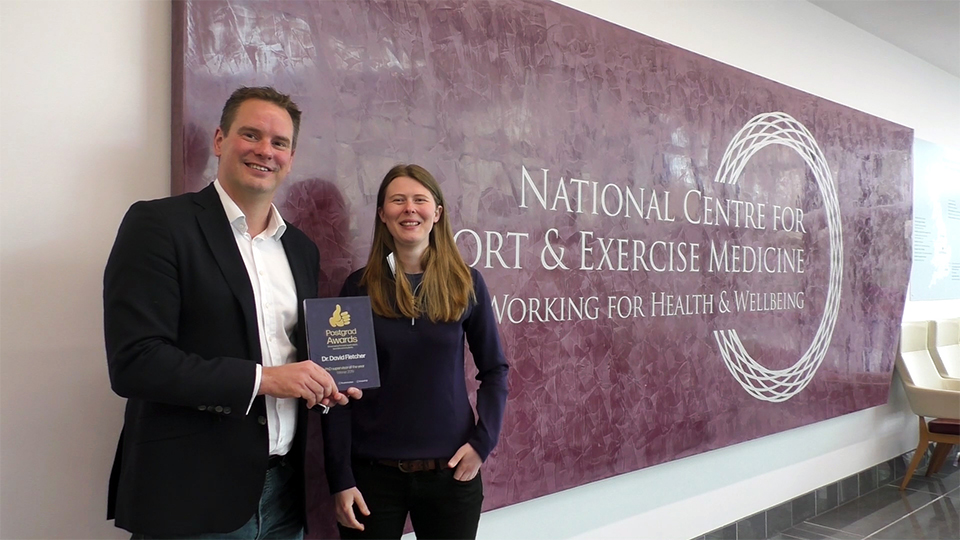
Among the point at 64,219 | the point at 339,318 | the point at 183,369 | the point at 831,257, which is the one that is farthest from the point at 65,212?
the point at 831,257

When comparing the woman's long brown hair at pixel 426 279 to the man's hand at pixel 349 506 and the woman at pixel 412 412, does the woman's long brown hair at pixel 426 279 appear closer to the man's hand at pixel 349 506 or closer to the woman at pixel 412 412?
the woman at pixel 412 412

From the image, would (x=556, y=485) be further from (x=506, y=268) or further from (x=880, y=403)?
(x=880, y=403)

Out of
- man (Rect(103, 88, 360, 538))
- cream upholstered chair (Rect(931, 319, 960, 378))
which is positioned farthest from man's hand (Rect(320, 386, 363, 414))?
cream upholstered chair (Rect(931, 319, 960, 378))

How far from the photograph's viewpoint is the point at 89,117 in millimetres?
1858

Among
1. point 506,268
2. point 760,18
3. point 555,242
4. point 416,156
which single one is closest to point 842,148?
point 760,18

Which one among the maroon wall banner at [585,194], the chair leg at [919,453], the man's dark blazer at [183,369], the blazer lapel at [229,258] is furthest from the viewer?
the chair leg at [919,453]

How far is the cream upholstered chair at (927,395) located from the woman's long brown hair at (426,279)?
4.13 metres

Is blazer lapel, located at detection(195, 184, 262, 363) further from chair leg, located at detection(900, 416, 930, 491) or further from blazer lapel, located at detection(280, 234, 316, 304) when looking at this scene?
chair leg, located at detection(900, 416, 930, 491)

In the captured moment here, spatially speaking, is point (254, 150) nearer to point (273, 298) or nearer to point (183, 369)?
point (273, 298)

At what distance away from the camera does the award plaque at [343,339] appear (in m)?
1.67

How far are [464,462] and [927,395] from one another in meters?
4.18

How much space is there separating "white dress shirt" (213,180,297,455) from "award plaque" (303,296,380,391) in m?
0.10

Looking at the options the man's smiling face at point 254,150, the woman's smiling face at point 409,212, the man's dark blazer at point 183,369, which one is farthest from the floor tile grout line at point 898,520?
the man's smiling face at point 254,150

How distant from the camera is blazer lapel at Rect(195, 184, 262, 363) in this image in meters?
1.62
